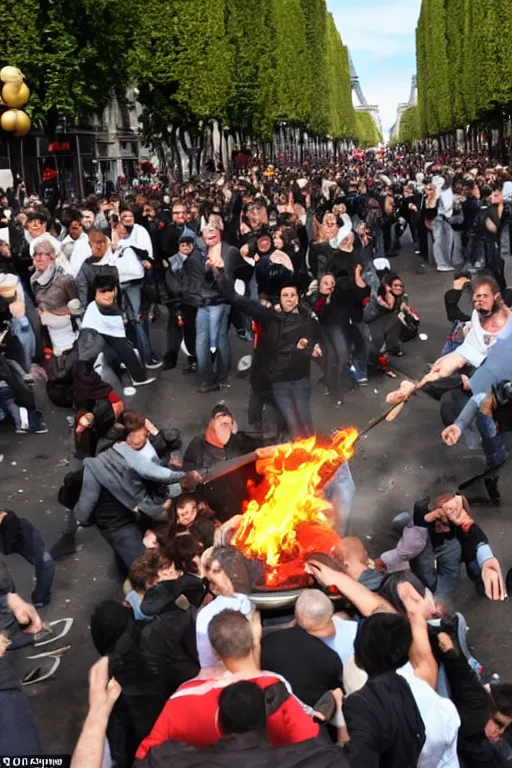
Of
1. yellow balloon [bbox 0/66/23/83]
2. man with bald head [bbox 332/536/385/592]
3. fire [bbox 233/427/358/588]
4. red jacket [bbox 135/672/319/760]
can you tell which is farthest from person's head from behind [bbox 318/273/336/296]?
red jacket [bbox 135/672/319/760]

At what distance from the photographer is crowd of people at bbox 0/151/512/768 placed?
4.40 metres

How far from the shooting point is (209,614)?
5301 millimetres

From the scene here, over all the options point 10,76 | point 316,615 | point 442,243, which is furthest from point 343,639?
point 442,243

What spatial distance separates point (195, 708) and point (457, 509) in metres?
3.23

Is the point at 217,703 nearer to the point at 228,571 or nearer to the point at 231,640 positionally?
the point at 231,640

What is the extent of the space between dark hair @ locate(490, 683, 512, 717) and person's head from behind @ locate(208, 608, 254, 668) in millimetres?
1308

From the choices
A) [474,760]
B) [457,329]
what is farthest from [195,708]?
[457,329]

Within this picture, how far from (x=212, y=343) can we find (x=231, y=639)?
28.4ft

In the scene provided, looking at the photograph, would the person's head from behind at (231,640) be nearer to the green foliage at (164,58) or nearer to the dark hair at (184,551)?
the dark hair at (184,551)

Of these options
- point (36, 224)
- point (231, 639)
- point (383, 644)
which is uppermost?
point (36, 224)

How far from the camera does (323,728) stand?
4371 millimetres

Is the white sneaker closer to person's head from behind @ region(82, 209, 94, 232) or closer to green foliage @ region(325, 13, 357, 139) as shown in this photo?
person's head from behind @ region(82, 209, 94, 232)

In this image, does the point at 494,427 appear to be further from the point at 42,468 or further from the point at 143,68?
the point at 143,68

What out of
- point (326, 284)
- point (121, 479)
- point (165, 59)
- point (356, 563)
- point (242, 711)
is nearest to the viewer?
point (242, 711)
